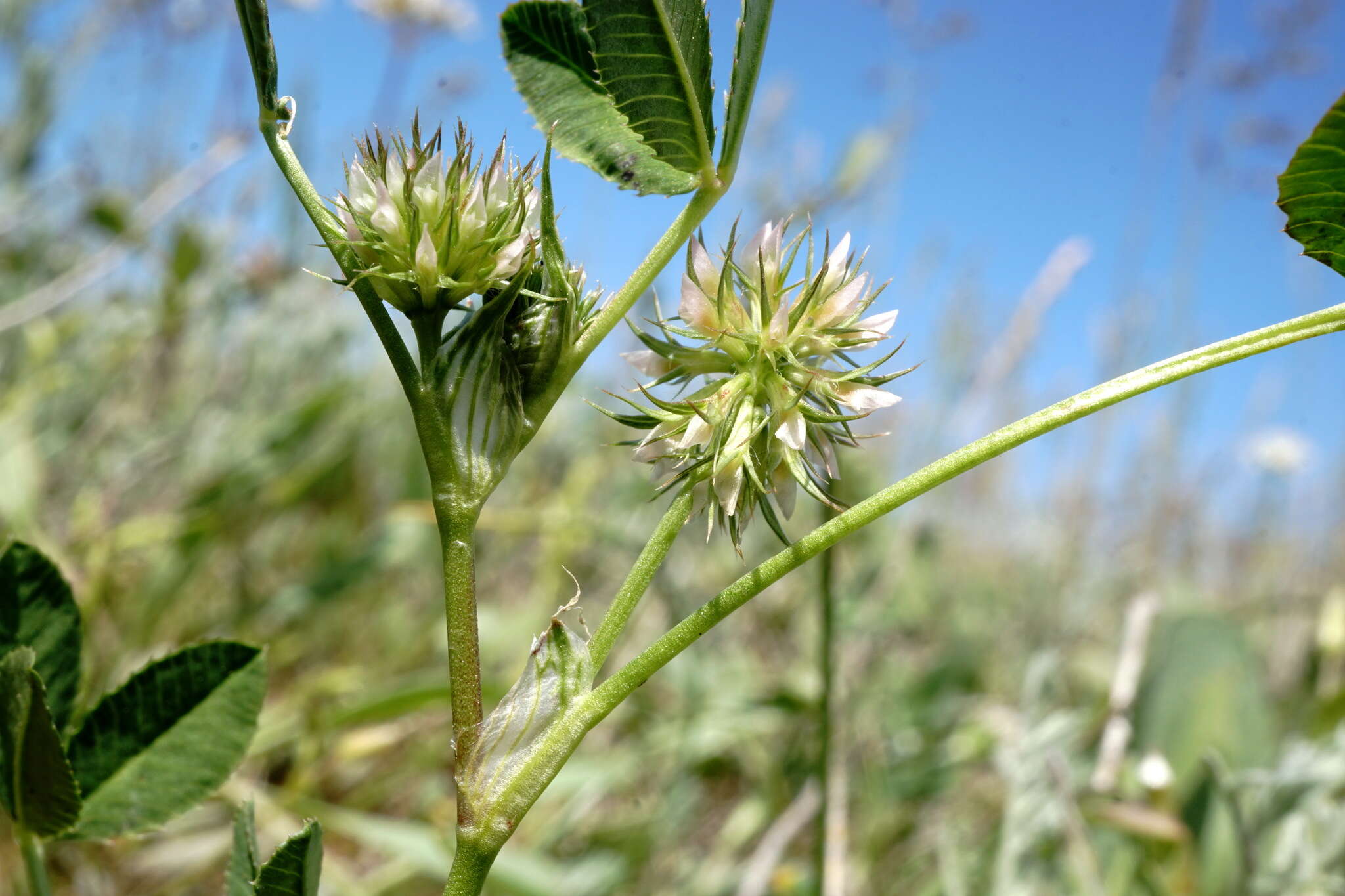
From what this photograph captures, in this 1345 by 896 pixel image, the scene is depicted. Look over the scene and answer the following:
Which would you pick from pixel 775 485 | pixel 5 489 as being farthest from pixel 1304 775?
pixel 5 489

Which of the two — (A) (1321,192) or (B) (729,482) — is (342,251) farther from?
(A) (1321,192)

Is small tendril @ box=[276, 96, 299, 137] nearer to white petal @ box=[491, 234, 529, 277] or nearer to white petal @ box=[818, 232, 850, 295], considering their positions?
white petal @ box=[491, 234, 529, 277]

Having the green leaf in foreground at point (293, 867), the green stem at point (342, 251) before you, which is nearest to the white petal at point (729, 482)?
the green stem at point (342, 251)

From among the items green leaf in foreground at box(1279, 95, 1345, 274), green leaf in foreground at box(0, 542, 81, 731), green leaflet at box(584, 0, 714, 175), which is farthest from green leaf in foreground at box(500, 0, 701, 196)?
green leaf in foreground at box(0, 542, 81, 731)

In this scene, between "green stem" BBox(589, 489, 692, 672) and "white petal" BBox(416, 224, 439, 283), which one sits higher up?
"white petal" BBox(416, 224, 439, 283)

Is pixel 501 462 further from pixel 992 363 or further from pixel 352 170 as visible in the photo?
pixel 992 363

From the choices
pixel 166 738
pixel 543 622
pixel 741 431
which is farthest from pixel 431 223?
pixel 543 622
